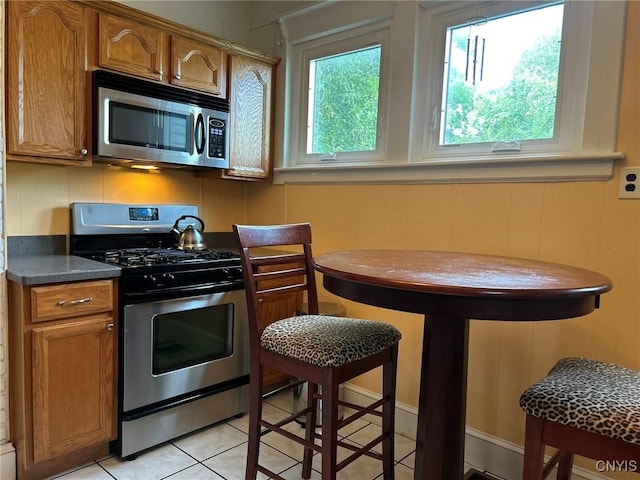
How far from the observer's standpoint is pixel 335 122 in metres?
2.82

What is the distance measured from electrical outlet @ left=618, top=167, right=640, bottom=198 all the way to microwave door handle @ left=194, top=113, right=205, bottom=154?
203cm

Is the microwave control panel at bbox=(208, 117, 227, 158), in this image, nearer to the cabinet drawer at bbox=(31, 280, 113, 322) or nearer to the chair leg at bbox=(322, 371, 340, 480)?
the cabinet drawer at bbox=(31, 280, 113, 322)

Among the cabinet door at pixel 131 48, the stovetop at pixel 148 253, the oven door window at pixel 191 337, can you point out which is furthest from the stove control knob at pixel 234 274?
the cabinet door at pixel 131 48

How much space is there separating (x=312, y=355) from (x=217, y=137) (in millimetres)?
1612

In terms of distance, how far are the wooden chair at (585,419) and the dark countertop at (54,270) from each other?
5.51 ft

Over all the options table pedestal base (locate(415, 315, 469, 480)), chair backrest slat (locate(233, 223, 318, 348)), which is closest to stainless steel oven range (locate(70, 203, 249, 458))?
chair backrest slat (locate(233, 223, 318, 348))

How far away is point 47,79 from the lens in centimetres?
199

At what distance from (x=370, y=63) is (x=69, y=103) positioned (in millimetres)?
1595

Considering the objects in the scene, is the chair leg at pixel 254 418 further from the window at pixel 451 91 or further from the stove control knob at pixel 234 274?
the window at pixel 451 91

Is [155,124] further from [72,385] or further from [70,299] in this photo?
[72,385]

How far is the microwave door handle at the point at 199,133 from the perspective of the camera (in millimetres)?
2525

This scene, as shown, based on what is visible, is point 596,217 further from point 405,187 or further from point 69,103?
point 69,103

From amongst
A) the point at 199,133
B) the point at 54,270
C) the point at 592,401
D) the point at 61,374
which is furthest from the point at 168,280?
the point at 592,401

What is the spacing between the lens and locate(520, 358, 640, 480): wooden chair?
3.64 ft
